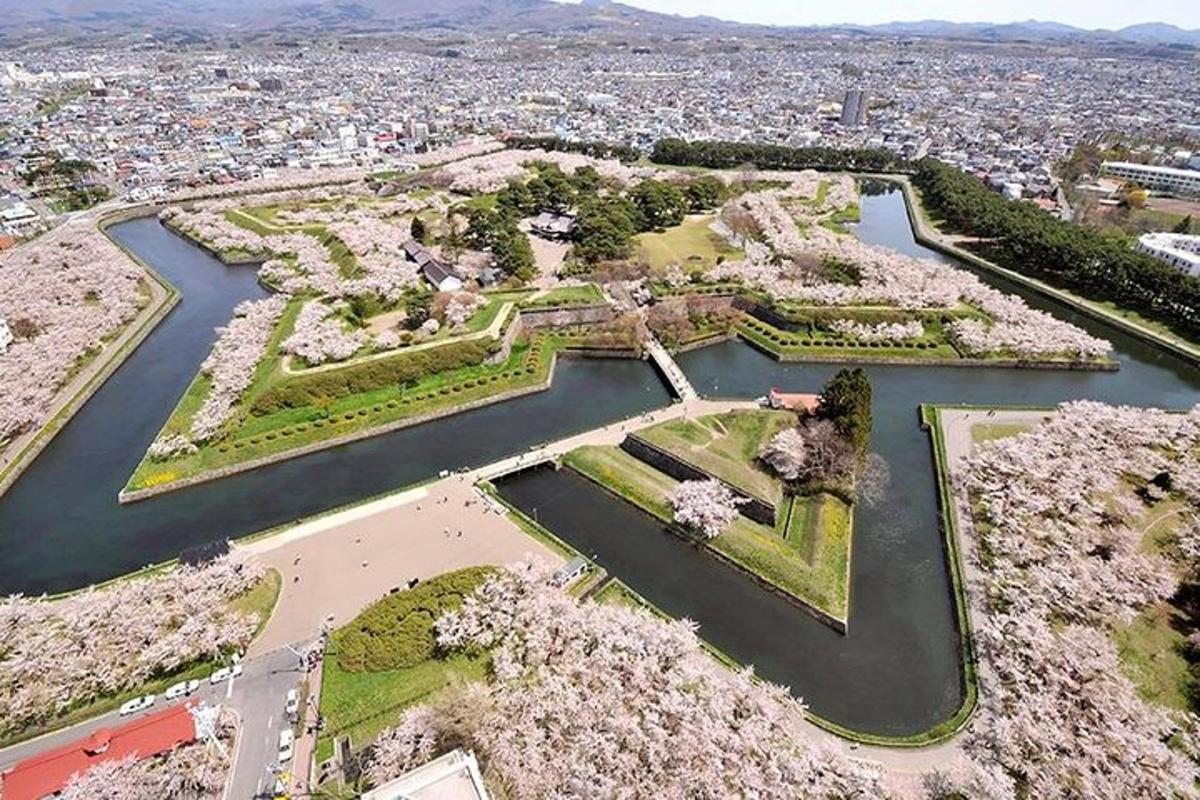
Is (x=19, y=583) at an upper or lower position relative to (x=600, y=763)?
lower

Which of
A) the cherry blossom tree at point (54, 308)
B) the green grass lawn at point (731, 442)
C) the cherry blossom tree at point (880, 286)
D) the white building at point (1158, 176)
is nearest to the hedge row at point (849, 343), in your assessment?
the cherry blossom tree at point (880, 286)

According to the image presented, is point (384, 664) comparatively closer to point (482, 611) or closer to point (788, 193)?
point (482, 611)

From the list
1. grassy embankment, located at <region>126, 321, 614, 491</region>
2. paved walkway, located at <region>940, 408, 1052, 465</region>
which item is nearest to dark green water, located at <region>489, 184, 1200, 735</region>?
paved walkway, located at <region>940, 408, 1052, 465</region>

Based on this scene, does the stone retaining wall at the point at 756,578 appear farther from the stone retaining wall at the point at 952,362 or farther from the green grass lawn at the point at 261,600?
the stone retaining wall at the point at 952,362

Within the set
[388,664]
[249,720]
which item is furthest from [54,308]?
[388,664]

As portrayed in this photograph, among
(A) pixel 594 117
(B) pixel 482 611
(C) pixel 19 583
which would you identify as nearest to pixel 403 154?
(A) pixel 594 117

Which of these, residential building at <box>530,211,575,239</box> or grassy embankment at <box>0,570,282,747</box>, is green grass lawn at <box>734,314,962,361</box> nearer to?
residential building at <box>530,211,575,239</box>
